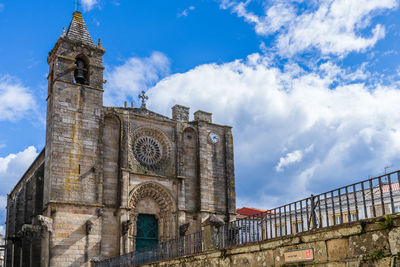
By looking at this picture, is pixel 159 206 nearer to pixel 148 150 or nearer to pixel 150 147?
pixel 148 150

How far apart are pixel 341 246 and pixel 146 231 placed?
53.7 feet

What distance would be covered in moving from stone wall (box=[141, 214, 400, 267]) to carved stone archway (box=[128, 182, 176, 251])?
12408mm

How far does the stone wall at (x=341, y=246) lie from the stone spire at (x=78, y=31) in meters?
16.5

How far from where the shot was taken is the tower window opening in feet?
75.2

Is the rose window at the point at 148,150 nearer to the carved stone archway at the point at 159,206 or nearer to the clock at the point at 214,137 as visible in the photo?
the carved stone archway at the point at 159,206

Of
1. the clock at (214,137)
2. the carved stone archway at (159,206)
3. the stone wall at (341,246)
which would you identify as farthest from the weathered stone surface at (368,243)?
the clock at (214,137)

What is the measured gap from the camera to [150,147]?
2425 cm

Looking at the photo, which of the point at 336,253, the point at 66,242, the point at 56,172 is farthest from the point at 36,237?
the point at 336,253

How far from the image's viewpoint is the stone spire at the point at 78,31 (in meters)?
23.4

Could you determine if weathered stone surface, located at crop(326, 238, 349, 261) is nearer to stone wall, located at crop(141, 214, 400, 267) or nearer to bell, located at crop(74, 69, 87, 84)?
stone wall, located at crop(141, 214, 400, 267)

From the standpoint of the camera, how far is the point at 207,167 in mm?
25297

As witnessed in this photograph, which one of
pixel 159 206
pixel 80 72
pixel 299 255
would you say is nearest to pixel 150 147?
pixel 159 206

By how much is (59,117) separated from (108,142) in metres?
2.80

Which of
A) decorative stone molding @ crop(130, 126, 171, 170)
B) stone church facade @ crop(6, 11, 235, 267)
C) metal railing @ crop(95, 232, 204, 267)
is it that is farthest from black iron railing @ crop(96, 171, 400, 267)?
decorative stone molding @ crop(130, 126, 171, 170)
